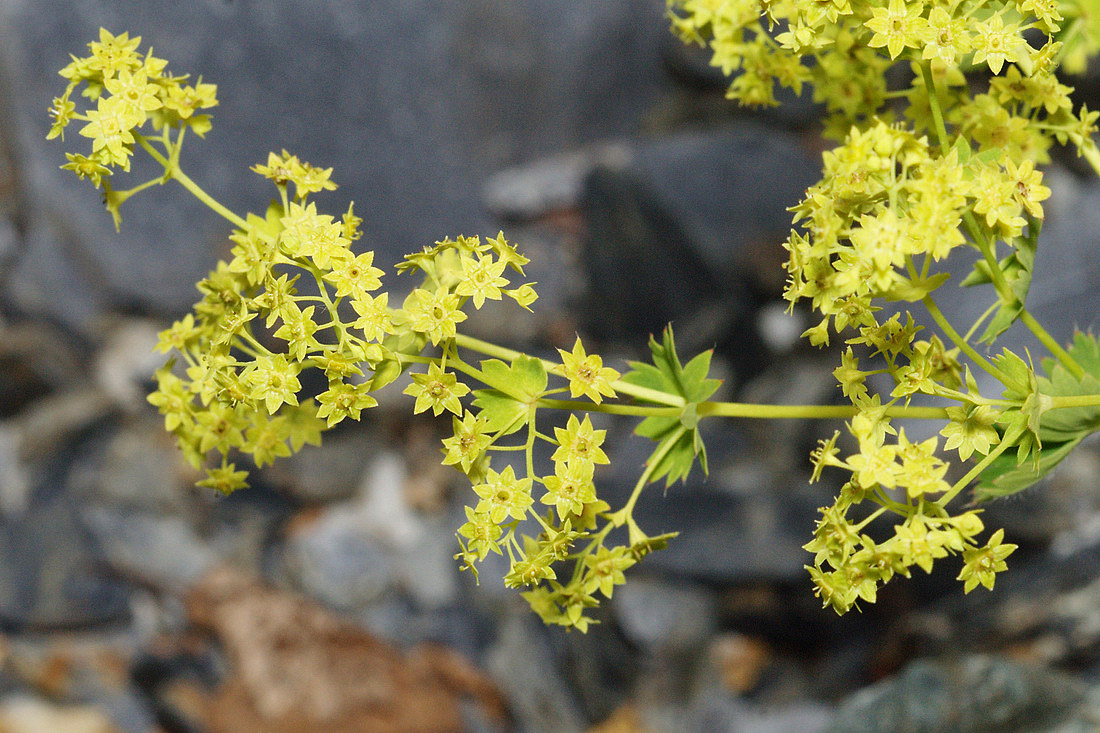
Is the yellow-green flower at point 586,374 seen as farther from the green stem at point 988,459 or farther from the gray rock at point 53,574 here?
the gray rock at point 53,574

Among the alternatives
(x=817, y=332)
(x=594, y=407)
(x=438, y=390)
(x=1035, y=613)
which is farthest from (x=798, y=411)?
(x=1035, y=613)

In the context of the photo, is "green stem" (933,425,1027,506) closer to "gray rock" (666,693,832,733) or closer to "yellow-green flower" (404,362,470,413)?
"yellow-green flower" (404,362,470,413)

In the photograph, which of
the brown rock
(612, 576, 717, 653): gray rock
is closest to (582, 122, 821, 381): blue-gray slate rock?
(612, 576, 717, 653): gray rock

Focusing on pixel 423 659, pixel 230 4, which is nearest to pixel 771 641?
pixel 423 659

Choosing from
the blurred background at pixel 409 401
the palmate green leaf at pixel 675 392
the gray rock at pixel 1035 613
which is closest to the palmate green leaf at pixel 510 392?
the palmate green leaf at pixel 675 392

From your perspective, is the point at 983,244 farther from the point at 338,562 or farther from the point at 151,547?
the point at 151,547

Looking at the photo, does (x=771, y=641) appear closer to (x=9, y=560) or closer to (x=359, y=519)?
(x=359, y=519)
